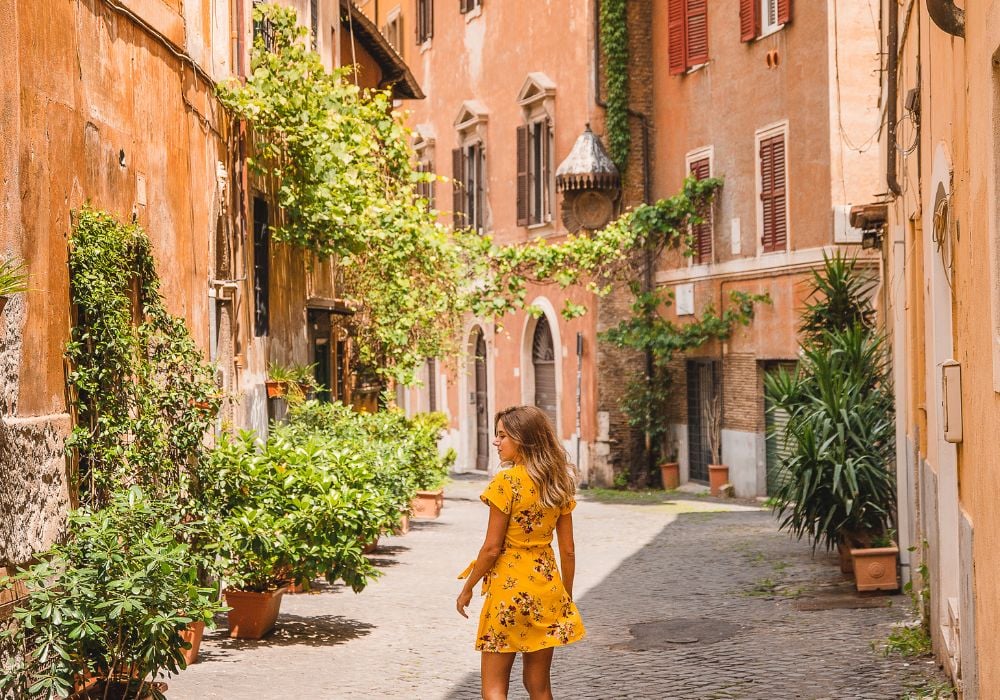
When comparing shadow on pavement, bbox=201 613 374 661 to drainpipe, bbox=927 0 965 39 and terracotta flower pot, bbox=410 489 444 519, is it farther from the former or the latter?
terracotta flower pot, bbox=410 489 444 519

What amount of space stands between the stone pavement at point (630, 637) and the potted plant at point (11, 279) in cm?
273

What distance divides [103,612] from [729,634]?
5.24 m

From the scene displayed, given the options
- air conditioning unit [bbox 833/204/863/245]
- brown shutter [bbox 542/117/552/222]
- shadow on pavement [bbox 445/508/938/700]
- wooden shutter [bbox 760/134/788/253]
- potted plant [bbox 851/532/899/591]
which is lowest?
shadow on pavement [bbox 445/508/938/700]

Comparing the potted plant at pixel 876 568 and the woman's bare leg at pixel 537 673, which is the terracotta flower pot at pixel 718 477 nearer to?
the potted plant at pixel 876 568

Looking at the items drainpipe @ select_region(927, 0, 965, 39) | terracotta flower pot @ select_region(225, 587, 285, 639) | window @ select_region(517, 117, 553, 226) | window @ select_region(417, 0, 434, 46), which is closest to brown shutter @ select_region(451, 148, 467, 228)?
window @ select_region(517, 117, 553, 226)

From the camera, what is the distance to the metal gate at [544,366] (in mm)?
26531

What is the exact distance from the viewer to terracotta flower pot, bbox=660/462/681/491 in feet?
76.8

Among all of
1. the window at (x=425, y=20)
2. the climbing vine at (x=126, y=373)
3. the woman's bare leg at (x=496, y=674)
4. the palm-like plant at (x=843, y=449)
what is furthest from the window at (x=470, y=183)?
the woman's bare leg at (x=496, y=674)

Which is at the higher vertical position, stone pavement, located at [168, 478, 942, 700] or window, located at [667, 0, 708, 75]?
window, located at [667, 0, 708, 75]

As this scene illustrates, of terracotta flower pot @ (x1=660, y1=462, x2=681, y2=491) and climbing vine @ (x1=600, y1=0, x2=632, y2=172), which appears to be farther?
climbing vine @ (x1=600, y1=0, x2=632, y2=172)

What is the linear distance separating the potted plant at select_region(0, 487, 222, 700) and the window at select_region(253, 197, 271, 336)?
661cm

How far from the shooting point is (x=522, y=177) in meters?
26.8

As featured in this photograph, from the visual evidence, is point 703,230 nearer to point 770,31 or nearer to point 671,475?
point 770,31

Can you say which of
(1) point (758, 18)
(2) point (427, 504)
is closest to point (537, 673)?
(2) point (427, 504)
